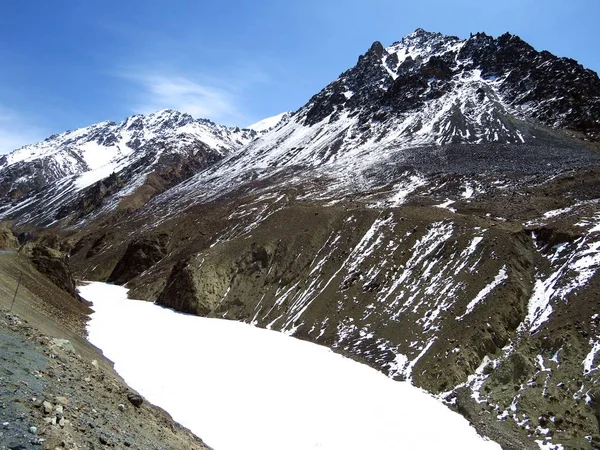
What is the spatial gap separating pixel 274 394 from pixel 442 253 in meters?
19.9

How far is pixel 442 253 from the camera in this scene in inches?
1394

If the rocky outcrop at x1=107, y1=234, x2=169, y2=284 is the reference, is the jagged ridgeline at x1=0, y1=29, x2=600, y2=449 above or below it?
above

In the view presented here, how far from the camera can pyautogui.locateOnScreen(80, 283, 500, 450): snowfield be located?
18578 millimetres

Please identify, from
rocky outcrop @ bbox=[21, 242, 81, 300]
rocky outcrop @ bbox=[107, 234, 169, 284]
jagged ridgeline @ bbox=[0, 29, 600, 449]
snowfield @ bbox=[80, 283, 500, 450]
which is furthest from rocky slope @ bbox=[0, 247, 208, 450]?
rocky outcrop @ bbox=[107, 234, 169, 284]

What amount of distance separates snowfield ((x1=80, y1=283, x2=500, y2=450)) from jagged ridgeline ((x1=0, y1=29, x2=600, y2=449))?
6.88 ft

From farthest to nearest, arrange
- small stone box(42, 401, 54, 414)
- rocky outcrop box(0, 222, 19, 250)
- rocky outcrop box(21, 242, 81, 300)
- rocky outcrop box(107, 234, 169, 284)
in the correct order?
rocky outcrop box(107, 234, 169, 284)
rocky outcrop box(0, 222, 19, 250)
rocky outcrop box(21, 242, 81, 300)
small stone box(42, 401, 54, 414)

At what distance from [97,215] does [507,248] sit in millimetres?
138008

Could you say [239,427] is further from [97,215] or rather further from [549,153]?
[97,215]

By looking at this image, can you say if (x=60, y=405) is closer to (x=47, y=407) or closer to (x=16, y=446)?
(x=47, y=407)

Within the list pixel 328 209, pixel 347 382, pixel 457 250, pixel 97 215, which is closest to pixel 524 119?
pixel 328 209

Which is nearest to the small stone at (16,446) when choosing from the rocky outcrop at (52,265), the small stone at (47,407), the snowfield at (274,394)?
the small stone at (47,407)

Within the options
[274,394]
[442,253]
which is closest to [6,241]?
[274,394]

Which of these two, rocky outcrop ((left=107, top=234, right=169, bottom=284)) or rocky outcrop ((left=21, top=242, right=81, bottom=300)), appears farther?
rocky outcrop ((left=107, top=234, right=169, bottom=284))

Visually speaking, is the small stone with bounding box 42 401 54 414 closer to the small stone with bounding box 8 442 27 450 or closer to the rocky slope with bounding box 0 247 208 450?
the rocky slope with bounding box 0 247 208 450
